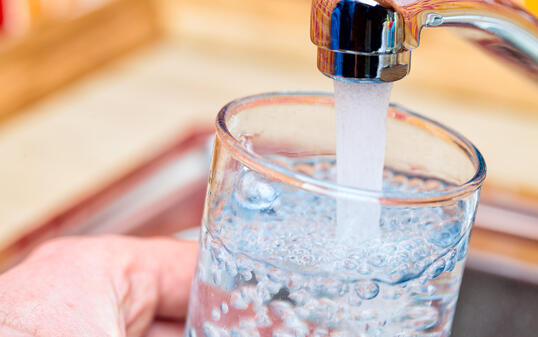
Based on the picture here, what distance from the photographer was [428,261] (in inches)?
13.4

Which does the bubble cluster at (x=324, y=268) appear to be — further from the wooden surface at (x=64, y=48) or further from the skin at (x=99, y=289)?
the wooden surface at (x=64, y=48)

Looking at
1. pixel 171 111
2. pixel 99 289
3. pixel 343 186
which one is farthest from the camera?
pixel 171 111

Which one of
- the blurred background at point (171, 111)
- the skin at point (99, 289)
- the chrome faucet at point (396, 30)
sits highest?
the chrome faucet at point (396, 30)

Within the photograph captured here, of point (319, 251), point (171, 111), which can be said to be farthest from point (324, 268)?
point (171, 111)

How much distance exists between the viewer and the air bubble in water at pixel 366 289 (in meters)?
0.33

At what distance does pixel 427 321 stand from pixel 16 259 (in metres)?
0.44

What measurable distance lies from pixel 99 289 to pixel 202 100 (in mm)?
609

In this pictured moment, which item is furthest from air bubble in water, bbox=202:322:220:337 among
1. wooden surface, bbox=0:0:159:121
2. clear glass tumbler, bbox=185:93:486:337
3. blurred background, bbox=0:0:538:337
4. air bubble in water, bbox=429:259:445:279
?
wooden surface, bbox=0:0:159:121

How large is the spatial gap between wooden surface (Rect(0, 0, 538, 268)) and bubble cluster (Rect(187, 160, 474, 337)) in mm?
401

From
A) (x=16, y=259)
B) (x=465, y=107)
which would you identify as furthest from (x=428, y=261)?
(x=465, y=107)

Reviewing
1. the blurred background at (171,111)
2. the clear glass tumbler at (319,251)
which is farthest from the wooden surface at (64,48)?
the clear glass tumbler at (319,251)

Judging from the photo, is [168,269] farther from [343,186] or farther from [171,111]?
[171,111]

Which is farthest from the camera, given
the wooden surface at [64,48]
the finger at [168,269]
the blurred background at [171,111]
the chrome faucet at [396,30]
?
the wooden surface at [64,48]

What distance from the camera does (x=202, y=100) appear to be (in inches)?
40.3
